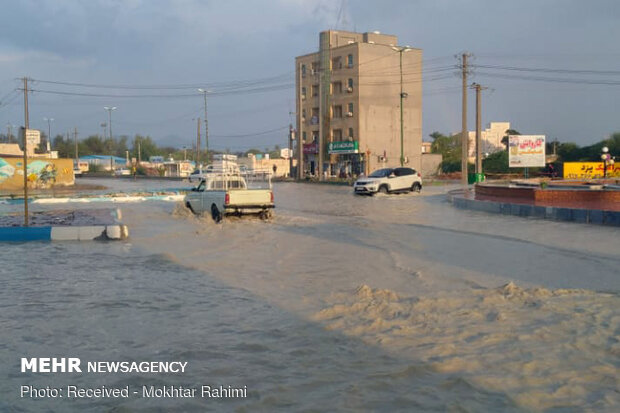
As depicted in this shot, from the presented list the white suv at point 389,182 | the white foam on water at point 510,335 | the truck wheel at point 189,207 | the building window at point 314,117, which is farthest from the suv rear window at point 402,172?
the building window at point 314,117

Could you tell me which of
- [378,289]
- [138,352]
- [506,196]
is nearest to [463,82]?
[506,196]

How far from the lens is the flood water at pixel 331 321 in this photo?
513 cm

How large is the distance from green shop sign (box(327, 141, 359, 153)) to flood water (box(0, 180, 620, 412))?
175 ft

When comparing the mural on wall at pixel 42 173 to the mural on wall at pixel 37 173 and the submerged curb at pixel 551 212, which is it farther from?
the submerged curb at pixel 551 212

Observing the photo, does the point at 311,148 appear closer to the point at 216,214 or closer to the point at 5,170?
the point at 5,170

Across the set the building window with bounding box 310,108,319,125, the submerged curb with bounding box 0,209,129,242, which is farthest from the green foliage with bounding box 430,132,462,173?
the submerged curb with bounding box 0,209,129,242

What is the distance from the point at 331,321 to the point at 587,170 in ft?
154

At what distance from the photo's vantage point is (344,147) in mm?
68812

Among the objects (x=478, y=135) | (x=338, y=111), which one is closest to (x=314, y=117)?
(x=338, y=111)

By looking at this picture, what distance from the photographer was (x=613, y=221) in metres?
16.9

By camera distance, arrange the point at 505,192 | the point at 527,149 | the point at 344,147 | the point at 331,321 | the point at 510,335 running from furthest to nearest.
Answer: the point at 344,147, the point at 527,149, the point at 505,192, the point at 331,321, the point at 510,335

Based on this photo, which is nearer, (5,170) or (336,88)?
(5,170)

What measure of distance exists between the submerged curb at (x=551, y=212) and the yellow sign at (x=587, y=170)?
27.6 meters

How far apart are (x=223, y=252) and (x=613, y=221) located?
1090 cm
